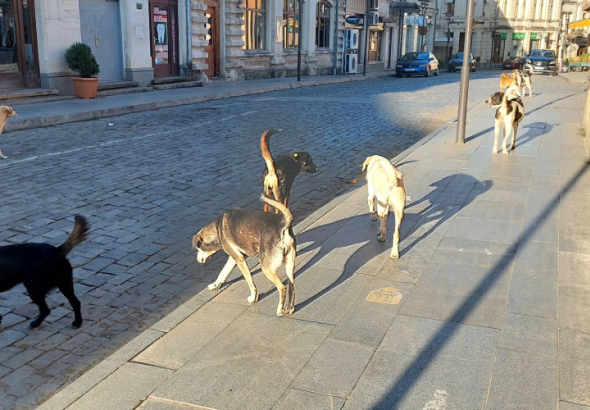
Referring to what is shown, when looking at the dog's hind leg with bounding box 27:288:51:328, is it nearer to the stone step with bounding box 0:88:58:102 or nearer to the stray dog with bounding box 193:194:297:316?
the stray dog with bounding box 193:194:297:316

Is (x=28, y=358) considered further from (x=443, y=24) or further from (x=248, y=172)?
(x=443, y=24)

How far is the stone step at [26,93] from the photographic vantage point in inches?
692

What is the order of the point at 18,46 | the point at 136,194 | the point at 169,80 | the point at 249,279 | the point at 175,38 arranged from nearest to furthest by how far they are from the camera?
the point at 249,279 → the point at 136,194 → the point at 18,46 → the point at 169,80 → the point at 175,38

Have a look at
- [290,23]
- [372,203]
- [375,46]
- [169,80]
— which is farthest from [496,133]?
[375,46]

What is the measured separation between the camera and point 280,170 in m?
6.52

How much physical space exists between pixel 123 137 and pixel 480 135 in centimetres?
776

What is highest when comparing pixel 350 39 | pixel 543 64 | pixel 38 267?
pixel 350 39

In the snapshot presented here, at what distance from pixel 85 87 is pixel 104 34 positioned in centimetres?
357

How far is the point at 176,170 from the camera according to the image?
1019cm

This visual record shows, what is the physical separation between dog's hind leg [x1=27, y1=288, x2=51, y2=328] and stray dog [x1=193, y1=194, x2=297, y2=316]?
1.24 metres

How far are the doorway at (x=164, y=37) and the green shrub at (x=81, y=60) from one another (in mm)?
5022

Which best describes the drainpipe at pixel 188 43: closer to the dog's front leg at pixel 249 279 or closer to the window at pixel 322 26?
the window at pixel 322 26

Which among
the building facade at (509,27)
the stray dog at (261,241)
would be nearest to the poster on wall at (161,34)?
the stray dog at (261,241)

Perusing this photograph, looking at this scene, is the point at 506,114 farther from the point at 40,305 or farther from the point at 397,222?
the point at 40,305
